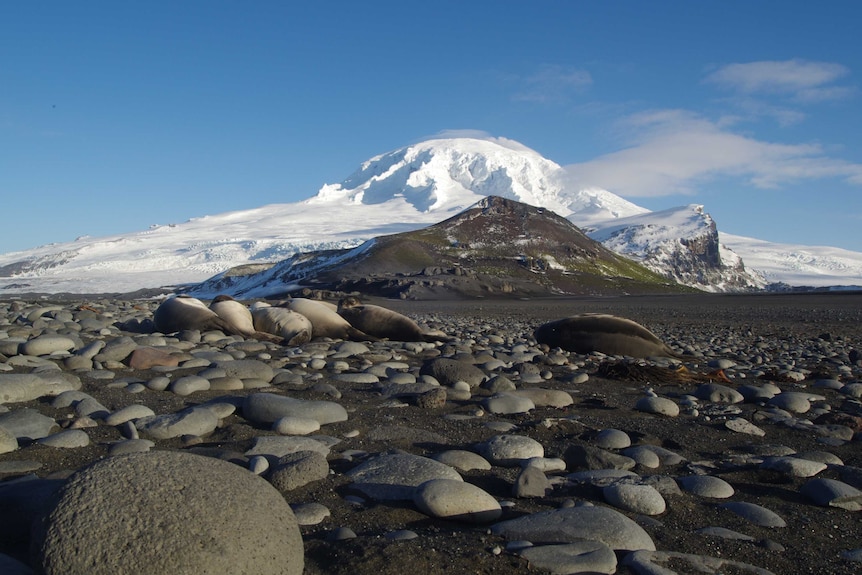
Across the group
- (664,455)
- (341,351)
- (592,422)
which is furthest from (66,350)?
(664,455)

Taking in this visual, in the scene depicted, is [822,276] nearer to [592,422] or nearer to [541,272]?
[541,272]

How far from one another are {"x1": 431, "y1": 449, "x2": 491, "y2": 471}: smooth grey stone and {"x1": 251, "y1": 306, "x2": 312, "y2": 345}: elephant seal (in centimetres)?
634

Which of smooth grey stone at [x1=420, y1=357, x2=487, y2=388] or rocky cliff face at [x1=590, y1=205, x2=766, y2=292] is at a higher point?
rocky cliff face at [x1=590, y1=205, x2=766, y2=292]

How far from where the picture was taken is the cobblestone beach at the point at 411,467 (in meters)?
2.29

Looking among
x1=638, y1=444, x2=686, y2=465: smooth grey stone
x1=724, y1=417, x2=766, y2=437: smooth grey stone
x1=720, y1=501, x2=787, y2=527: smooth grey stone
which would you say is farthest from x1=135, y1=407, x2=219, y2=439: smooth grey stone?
x1=724, y1=417, x2=766, y2=437: smooth grey stone

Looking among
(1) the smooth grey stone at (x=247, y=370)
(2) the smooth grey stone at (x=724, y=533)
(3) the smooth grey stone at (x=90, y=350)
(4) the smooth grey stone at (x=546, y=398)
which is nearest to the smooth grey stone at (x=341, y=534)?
(2) the smooth grey stone at (x=724, y=533)

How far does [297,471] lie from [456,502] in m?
0.95

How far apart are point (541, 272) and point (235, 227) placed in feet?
462

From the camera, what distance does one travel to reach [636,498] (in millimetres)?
3303

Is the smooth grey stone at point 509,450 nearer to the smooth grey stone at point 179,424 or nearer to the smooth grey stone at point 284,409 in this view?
the smooth grey stone at point 284,409

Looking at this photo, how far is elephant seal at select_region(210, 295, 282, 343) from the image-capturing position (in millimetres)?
10250

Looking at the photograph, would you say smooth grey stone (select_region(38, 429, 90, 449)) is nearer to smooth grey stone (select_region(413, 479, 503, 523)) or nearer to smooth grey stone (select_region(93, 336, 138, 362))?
smooth grey stone (select_region(413, 479, 503, 523))

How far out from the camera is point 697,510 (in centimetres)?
334

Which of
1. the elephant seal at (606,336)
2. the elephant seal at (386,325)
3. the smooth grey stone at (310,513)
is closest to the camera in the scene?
the smooth grey stone at (310,513)
